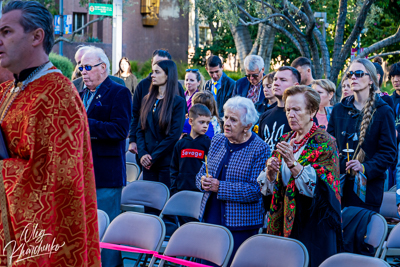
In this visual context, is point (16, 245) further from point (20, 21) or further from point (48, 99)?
point (20, 21)

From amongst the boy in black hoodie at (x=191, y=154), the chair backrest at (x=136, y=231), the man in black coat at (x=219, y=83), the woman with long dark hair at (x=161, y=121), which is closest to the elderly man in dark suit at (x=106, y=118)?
the chair backrest at (x=136, y=231)

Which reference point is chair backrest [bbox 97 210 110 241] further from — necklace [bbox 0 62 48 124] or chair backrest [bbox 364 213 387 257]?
chair backrest [bbox 364 213 387 257]

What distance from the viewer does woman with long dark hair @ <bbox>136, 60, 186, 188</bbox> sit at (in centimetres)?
518

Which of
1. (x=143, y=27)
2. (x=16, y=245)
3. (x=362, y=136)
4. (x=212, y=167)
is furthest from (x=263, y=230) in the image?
(x=143, y=27)

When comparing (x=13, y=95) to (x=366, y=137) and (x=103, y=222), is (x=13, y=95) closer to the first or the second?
(x=103, y=222)

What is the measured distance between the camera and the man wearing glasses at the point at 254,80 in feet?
20.7

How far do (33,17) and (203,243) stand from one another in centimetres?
201

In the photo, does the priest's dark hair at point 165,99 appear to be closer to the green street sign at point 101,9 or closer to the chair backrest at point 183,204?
the chair backrest at point 183,204

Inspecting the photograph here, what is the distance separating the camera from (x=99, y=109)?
409 centimetres

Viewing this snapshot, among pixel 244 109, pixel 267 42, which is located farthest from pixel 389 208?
pixel 267 42

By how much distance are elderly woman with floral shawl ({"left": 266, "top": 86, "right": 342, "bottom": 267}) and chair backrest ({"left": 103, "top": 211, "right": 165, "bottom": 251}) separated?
833 mm

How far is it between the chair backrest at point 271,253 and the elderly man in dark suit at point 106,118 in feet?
4.35

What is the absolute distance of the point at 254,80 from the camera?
641cm

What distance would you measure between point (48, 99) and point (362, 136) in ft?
8.97
